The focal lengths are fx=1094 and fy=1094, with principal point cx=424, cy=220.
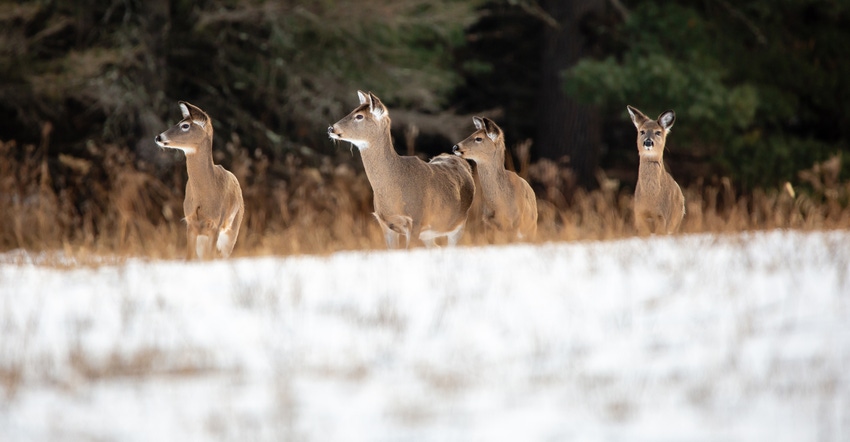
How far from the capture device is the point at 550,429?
3869 millimetres

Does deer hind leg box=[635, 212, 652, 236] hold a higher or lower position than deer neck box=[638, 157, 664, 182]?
lower

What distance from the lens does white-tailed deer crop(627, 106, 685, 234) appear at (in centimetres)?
739

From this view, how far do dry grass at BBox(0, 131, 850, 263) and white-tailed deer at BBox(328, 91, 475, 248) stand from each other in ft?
0.92

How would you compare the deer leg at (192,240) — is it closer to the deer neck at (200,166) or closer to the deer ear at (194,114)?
the deer neck at (200,166)

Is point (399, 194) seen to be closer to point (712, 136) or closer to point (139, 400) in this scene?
point (139, 400)

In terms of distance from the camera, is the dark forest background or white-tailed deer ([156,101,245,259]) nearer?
white-tailed deer ([156,101,245,259])

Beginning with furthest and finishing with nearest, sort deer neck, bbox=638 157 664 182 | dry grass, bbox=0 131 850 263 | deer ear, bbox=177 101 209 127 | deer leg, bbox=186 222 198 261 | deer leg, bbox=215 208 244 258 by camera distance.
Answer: dry grass, bbox=0 131 850 263 → deer leg, bbox=215 208 244 258 → deer ear, bbox=177 101 209 127 → deer neck, bbox=638 157 664 182 → deer leg, bbox=186 222 198 261

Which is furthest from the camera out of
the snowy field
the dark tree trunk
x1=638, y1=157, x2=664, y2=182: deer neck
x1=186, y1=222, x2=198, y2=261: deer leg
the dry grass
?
the dark tree trunk

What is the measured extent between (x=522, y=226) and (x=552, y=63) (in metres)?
9.26

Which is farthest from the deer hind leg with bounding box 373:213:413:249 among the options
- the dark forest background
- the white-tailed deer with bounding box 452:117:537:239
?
the dark forest background

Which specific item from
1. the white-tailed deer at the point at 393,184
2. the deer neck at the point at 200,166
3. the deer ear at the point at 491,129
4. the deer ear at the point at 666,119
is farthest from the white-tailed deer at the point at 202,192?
the deer ear at the point at 666,119

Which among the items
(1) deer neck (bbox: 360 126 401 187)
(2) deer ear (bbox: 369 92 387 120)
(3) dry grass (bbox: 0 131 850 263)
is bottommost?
(3) dry grass (bbox: 0 131 850 263)

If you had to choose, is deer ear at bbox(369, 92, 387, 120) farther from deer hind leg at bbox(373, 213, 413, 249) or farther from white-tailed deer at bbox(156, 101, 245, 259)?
white-tailed deer at bbox(156, 101, 245, 259)

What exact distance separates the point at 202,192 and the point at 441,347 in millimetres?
3131
